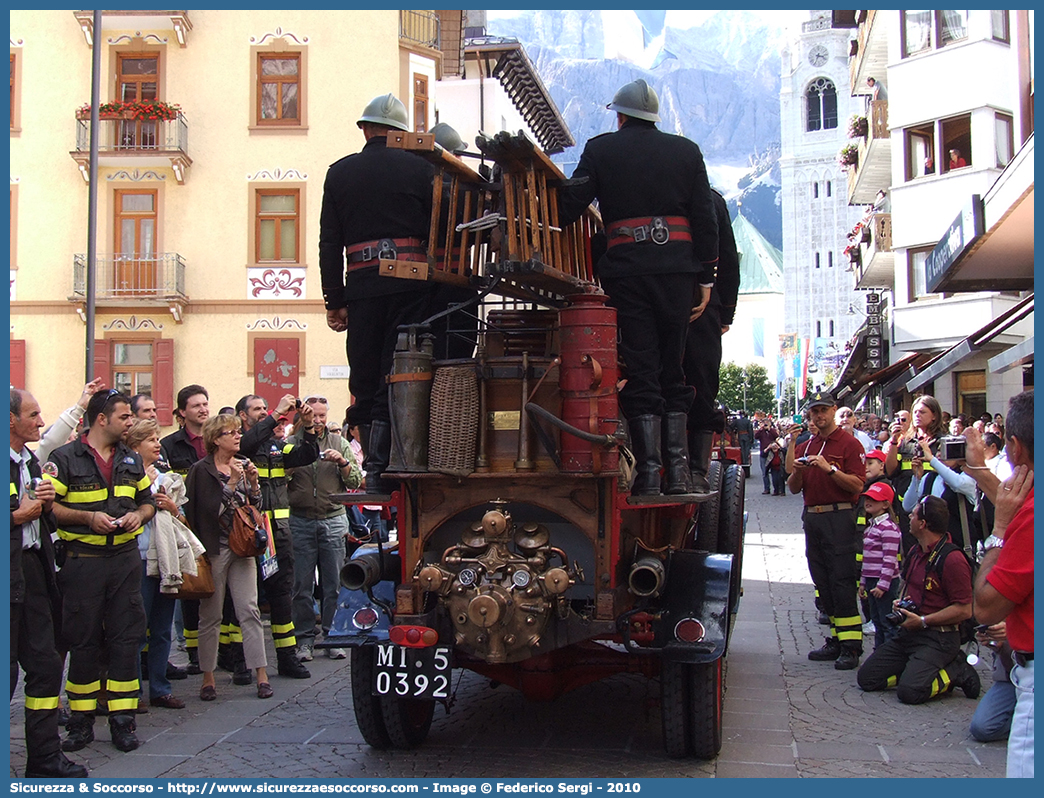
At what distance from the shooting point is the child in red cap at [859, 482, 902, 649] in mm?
8125

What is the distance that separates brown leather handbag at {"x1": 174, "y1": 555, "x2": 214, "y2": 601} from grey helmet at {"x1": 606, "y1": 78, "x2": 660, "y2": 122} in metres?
3.88

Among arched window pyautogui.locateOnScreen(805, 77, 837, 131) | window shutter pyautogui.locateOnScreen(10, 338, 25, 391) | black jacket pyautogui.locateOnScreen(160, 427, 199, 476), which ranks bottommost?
black jacket pyautogui.locateOnScreen(160, 427, 199, 476)

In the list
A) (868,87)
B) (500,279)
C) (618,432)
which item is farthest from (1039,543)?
(868,87)

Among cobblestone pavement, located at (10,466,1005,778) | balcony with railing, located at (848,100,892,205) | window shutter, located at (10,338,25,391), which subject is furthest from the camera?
balcony with railing, located at (848,100,892,205)

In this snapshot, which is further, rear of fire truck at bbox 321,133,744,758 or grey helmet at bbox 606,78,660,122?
grey helmet at bbox 606,78,660,122

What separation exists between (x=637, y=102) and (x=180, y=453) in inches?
164

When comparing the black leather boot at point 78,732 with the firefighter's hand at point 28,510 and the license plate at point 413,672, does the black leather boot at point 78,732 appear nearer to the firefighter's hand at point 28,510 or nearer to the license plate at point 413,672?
the firefighter's hand at point 28,510

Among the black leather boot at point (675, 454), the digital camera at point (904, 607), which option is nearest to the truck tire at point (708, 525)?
the digital camera at point (904, 607)

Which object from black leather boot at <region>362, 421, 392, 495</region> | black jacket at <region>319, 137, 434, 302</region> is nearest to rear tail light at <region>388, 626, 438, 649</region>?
black leather boot at <region>362, 421, 392, 495</region>

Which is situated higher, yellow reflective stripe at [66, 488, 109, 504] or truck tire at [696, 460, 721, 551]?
yellow reflective stripe at [66, 488, 109, 504]

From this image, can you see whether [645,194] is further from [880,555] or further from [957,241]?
[957,241]

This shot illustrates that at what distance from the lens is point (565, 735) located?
6078 millimetres

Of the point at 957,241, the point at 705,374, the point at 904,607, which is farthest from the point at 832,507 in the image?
the point at 957,241

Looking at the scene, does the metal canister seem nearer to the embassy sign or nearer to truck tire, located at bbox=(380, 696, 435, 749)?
truck tire, located at bbox=(380, 696, 435, 749)
